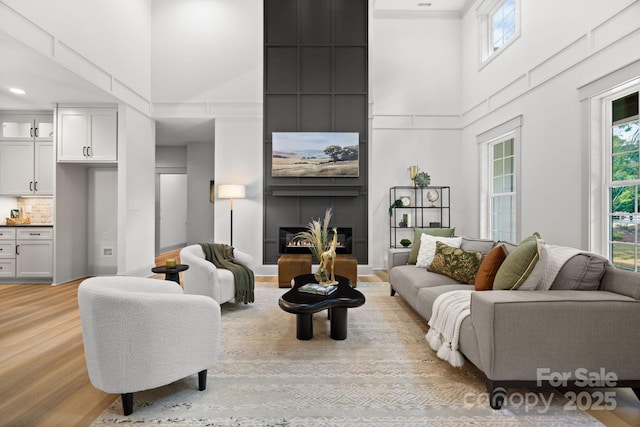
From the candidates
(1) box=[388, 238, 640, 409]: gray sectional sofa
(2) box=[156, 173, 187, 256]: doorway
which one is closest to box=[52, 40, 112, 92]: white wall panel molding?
(2) box=[156, 173, 187, 256]: doorway

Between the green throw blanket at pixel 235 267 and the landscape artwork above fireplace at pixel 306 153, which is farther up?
the landscape artwork above fireplace at pixel 306 153

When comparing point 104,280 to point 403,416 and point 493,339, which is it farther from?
point 493,339

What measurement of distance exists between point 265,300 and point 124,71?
397 centimetres

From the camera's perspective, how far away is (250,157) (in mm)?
5695

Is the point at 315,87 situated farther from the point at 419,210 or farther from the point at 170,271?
the point at 170,271

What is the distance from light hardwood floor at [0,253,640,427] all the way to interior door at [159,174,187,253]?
5.06 metres

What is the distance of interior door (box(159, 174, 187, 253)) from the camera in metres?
8.77

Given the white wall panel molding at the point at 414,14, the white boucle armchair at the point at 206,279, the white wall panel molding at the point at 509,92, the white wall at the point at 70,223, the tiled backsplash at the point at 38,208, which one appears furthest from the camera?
the white wall panel molding at the point at 414,14

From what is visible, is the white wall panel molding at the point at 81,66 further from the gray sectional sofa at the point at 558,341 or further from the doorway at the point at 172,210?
the gray sectional sofa at the point at 558,341

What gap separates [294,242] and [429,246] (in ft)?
8.35

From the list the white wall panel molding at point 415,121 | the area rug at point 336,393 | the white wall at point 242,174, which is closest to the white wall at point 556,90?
the white wall panel molding at point 415,121

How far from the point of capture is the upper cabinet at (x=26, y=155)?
16.3 ft

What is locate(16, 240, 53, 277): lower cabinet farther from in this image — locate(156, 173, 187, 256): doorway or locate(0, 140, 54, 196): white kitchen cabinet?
locate(156, 173, 187, 256): doorway

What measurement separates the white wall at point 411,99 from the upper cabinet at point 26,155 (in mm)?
5243
